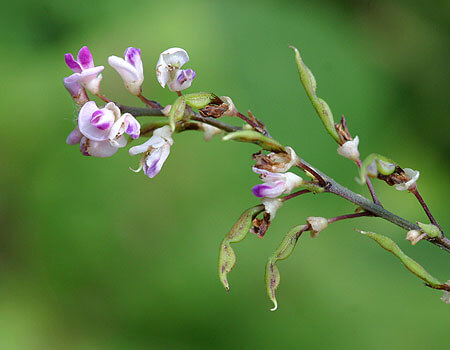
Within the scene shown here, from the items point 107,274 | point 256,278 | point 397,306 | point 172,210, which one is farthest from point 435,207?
point 107,274

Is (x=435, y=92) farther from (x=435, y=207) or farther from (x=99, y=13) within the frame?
(x=99, y=13)

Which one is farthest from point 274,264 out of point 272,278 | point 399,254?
point 399,254

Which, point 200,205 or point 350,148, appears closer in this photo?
point 350,148

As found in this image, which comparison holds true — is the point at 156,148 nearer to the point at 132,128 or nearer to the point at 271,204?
the point at 132,128

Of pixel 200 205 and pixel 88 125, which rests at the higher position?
pixel 88 125

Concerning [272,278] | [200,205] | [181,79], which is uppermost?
[181,79]

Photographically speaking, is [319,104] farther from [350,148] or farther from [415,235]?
[415,235]

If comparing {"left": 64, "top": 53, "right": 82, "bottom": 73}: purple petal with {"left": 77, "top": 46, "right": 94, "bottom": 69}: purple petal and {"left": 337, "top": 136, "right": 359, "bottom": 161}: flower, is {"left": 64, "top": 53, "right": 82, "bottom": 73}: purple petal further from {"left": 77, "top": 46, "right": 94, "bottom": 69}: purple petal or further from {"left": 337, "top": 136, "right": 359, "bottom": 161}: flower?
{"left": 337, "top": 136, "right": 359, "bottom": 161}: flower

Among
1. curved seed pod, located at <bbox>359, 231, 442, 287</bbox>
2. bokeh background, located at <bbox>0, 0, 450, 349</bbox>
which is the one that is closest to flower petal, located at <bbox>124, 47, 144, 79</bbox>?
curved seed pod, located at <bbox>359, 231, 442, 287</bbox>
